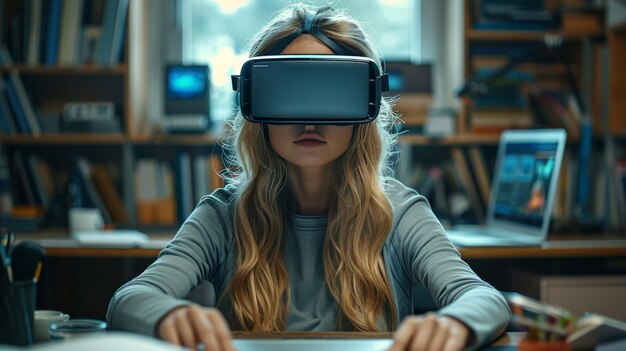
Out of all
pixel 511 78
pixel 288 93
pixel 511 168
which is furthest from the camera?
pixel 511 78

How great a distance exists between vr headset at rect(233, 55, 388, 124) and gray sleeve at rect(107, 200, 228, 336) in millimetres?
250

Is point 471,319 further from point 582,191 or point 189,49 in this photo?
point 189,49

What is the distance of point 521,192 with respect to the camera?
2750 mm

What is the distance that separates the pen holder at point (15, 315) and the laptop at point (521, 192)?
163 cm

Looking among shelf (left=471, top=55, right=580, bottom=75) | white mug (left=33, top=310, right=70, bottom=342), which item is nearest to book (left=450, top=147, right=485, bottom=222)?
shelf (left=471, top=55, right=580, bottom=75)

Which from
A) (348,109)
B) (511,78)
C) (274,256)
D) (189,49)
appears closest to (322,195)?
(274,256)

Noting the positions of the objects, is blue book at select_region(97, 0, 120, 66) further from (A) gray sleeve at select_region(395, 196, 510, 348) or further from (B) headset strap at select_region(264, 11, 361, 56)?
(A) gray sleeve at select_region(395, 196, 510, 348)

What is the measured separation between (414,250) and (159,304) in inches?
19.8

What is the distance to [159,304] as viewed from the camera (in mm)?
1060

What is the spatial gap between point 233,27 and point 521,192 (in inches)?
52.9

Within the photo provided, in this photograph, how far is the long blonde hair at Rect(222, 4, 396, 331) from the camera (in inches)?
54.8

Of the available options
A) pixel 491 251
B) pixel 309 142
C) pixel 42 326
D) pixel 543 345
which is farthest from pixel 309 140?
pixel 491 251

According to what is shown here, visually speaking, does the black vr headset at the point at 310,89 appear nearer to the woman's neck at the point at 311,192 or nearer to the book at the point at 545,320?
the woman's neck at the point at 311,192

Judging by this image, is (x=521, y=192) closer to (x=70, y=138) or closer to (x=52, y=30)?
(x=70, y=138)
